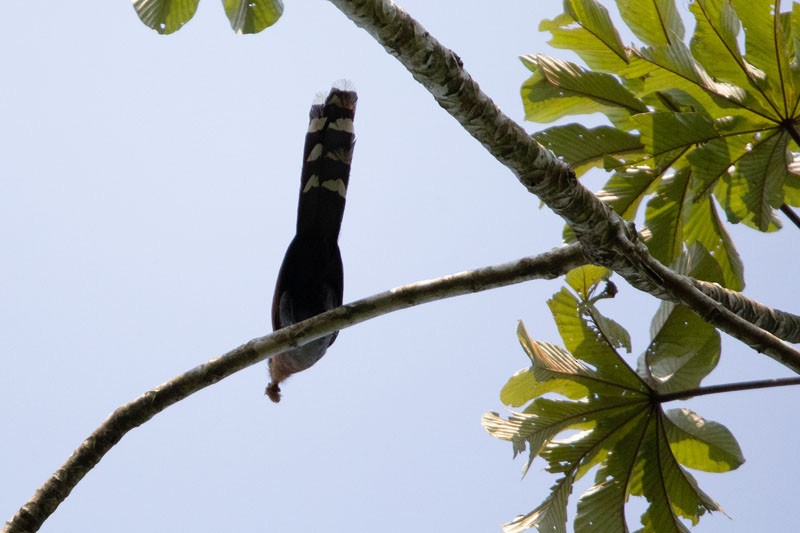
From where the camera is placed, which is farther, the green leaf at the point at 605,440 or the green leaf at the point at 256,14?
the green leaf at the point at 605,440

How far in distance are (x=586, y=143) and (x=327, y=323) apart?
1560 mm

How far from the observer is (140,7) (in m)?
3.50

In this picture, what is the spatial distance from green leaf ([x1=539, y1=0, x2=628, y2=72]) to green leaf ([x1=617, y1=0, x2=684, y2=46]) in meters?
0.08

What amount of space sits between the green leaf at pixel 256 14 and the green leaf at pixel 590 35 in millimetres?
1226

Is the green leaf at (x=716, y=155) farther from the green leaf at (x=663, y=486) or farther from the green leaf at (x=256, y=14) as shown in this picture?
the green leaf at (x=256, y=14)

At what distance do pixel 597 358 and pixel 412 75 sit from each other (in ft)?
5.52

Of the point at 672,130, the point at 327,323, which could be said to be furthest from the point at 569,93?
the point at 327,323

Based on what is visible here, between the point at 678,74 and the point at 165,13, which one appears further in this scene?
the point at 165,13

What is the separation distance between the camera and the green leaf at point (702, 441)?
148 inches

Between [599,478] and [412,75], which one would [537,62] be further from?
[599,478]

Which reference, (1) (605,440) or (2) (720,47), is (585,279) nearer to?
(1) (605,440)

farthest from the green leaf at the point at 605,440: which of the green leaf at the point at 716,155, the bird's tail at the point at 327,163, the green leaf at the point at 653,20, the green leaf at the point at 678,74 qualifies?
the bird's tail at the point at 327,163

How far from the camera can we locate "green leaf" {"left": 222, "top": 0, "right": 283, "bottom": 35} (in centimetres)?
347

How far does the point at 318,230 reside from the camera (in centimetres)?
462
